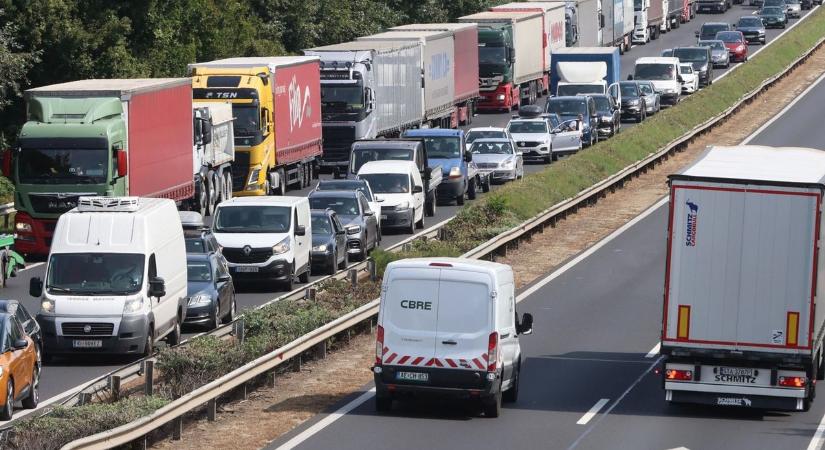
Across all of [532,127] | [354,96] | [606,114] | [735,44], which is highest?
[354,96]

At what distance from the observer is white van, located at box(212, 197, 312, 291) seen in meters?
33.9

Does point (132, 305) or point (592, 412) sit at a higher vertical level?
point (132, 305)

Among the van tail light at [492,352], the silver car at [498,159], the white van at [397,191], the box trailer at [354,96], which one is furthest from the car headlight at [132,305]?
the box trailer at [354,96]

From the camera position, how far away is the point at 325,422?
72.0 feet

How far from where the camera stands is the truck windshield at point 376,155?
4525 centimetres

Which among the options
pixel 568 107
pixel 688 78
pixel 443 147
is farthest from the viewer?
pixel 688 78

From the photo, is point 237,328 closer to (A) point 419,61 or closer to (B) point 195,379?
(B) point 195,379

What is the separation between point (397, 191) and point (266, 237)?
8.94 metres

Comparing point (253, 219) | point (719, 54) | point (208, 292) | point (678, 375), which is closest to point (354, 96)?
point (253, 219)

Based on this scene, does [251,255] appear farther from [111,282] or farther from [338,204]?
[111,282]

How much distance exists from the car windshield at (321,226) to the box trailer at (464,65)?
2873 centimetres

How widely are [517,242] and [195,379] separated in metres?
17.6

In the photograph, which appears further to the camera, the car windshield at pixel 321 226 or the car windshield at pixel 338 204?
the car windshield at pixel 338 204

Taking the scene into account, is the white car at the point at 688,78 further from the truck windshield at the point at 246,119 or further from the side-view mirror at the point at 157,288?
the side-view mirror at the point at 157,288
